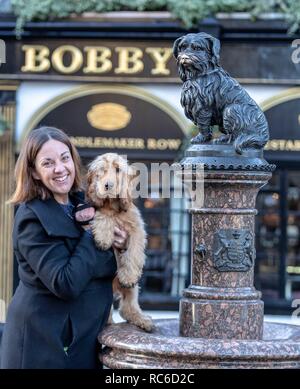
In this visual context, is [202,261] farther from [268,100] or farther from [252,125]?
[268,100]

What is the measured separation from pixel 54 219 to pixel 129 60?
742 centimetres

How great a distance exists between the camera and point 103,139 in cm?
1068

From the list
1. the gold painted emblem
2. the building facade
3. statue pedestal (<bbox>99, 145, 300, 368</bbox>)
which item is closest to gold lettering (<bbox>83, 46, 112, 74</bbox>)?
the building facade

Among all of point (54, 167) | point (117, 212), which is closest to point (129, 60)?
point (117, 212)

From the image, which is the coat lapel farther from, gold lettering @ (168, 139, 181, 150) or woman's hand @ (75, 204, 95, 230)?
gold lettering @ (168, 139, 181, 150)

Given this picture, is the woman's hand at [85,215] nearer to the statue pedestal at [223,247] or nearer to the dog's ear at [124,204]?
the dog's ear at [124,204]

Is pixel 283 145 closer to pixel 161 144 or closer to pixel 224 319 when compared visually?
pixel 161 144

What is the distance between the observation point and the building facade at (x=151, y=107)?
414 inches

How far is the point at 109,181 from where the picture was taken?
12.2 ft

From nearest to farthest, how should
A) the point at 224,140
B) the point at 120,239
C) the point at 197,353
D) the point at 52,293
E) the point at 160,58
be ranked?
the point at 197,353, the point at 52,293, the point at 120,239, the point at 224,140, the point at 160,58

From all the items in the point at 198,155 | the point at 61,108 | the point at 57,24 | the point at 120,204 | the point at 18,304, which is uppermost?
the point at 57,24
